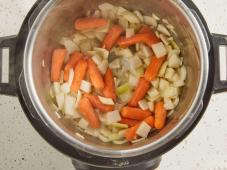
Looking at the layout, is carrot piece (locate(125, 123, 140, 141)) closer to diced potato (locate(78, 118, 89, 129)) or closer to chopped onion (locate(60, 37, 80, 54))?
diced potato (locate(78, 118, 89, 129))

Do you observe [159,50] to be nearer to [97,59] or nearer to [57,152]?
[97,59]

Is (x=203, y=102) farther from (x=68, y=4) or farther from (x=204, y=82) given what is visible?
(x=68, y=4)

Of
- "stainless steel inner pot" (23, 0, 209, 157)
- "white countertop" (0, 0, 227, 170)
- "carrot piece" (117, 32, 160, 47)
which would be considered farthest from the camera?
"white countertop" (0, 0, 227, 170)

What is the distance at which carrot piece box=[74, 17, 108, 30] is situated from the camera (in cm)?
91

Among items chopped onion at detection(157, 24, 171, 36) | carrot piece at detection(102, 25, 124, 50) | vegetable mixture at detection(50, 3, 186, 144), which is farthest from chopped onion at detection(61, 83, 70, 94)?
chopped onion at detection(157, 24, 171, 36)

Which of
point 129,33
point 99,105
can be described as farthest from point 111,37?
point 99,105

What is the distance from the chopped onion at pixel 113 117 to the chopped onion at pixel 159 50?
135 millimetres

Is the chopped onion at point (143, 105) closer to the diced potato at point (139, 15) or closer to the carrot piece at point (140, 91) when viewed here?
the carrot piece at point (140, 91)

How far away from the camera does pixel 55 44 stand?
907 millimetres

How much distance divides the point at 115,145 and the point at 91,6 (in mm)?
280

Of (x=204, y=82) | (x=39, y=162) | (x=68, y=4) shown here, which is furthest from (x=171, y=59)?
(x=39, y=162)

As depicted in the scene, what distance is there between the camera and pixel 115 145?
2.77ft

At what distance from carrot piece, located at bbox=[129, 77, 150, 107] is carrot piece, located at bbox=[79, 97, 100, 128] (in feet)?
0.25

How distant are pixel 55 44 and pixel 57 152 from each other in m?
0.24
